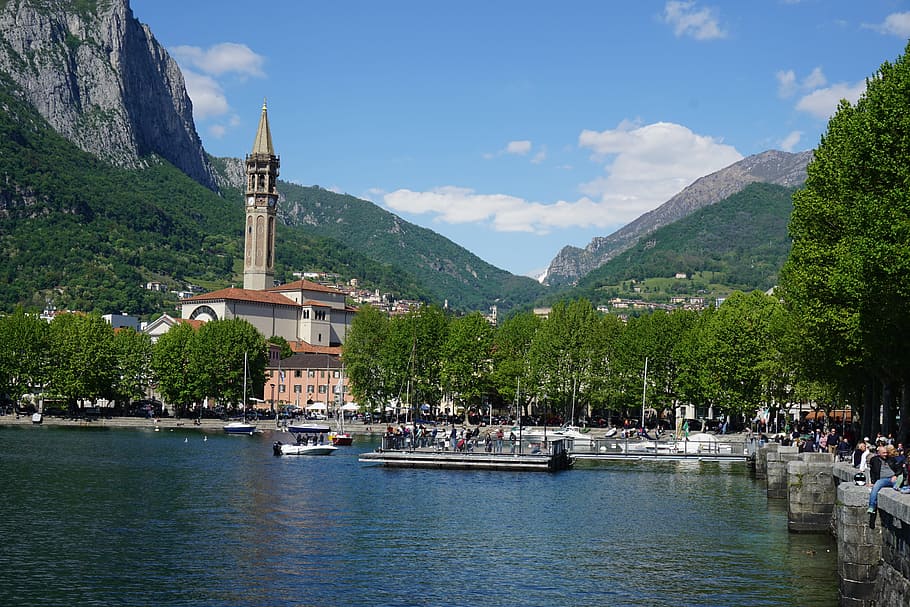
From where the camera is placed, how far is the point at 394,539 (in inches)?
1713

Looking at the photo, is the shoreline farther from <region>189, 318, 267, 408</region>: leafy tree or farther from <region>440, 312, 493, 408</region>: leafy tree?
<region>189, 318, 267, 408</region>: leafy tree

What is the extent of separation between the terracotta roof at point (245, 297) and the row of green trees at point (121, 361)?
2582 centimetres

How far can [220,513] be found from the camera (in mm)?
50156

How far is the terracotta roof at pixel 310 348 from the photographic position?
176 m

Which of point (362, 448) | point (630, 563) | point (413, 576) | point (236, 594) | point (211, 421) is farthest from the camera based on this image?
point (211, 421)

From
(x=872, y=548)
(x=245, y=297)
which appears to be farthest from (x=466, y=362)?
(x=872, y=548)

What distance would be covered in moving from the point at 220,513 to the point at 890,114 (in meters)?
34.2

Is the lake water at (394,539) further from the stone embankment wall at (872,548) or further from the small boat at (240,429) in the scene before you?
the small boat at (240,429)

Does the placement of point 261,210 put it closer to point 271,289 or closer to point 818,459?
point 271,289

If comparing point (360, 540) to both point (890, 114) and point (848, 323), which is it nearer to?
point (848, 323)

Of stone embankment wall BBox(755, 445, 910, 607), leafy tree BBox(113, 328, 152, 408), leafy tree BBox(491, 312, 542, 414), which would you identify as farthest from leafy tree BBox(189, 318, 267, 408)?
stone embankment wall BBox(755, 445, 910, 607)

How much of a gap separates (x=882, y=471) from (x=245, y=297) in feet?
486

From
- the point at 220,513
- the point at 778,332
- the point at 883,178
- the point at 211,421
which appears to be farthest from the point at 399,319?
the point at 883,178

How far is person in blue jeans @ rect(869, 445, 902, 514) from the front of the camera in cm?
2753
